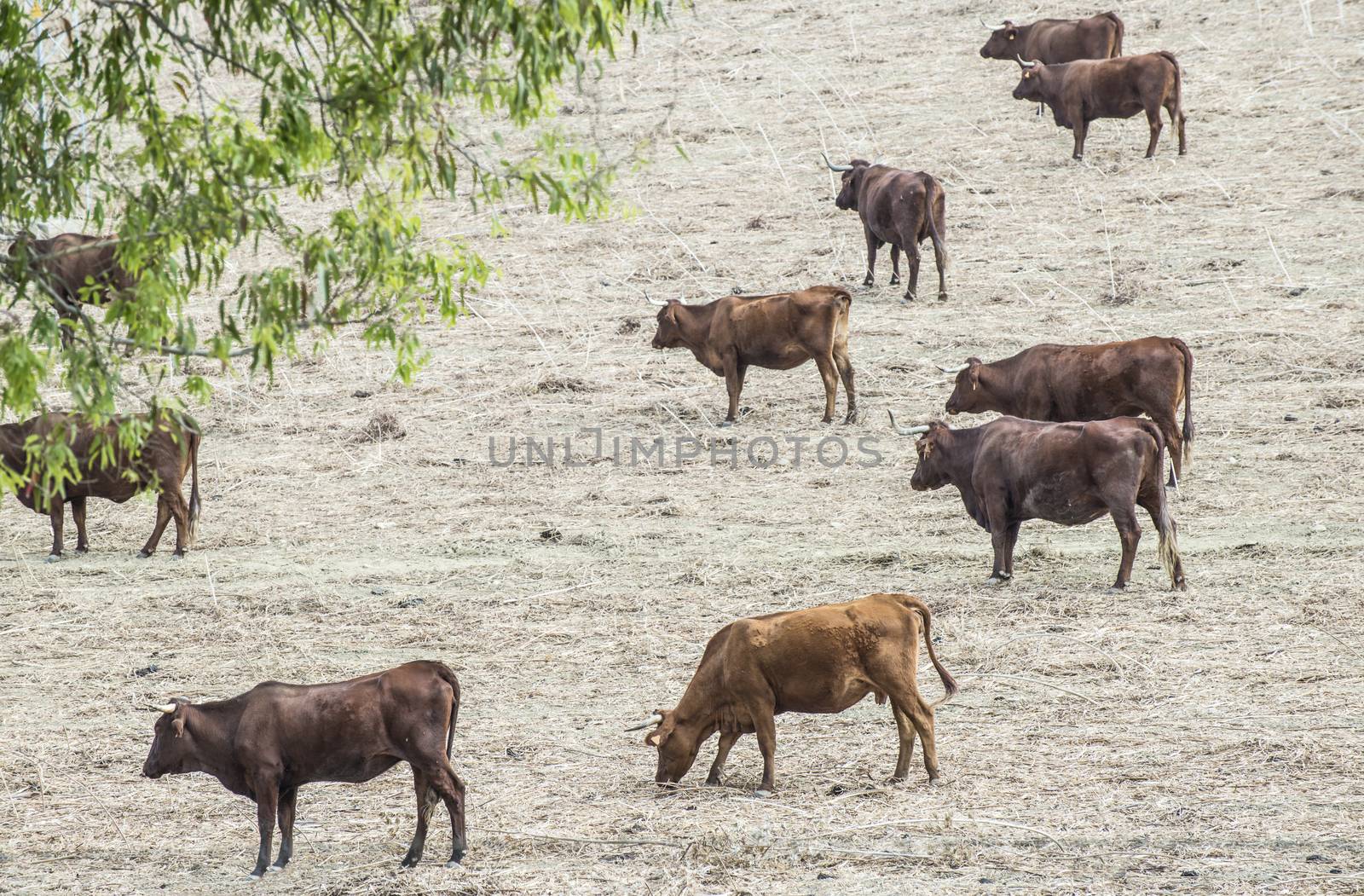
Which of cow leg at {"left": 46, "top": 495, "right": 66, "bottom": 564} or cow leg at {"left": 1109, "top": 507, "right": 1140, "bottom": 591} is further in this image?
cow leg at {"left": 46, "top": 495, "right": 66, "bottom": 564}

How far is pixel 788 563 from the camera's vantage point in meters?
11.8

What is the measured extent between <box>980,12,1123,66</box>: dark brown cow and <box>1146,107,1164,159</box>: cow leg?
2378 millimetres

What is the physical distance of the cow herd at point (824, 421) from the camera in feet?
23.5

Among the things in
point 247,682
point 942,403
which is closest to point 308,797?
point 247,682

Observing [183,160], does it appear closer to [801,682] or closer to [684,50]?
[801,682]

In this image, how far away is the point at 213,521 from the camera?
13461mm

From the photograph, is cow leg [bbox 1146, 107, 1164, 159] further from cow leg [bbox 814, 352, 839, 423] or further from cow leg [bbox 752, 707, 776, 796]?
cow leg [bbox 752, 707, 776, 796]

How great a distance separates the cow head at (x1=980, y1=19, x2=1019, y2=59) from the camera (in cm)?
2459

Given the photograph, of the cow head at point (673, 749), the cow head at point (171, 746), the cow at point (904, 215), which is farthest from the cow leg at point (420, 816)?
the cow at point (904, 215)

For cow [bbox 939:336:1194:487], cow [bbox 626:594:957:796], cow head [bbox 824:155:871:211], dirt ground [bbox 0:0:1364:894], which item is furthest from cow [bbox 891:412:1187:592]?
cow head [bbox 824:155:871:211]

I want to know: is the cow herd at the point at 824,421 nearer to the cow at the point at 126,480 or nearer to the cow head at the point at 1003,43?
the cow at the point at 126,480

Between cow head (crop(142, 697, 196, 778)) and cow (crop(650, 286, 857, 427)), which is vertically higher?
cow (crop(650, 286, 857, 427))

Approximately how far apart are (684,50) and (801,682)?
21734mm

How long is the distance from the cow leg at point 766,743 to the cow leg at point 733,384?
25.7 feet
